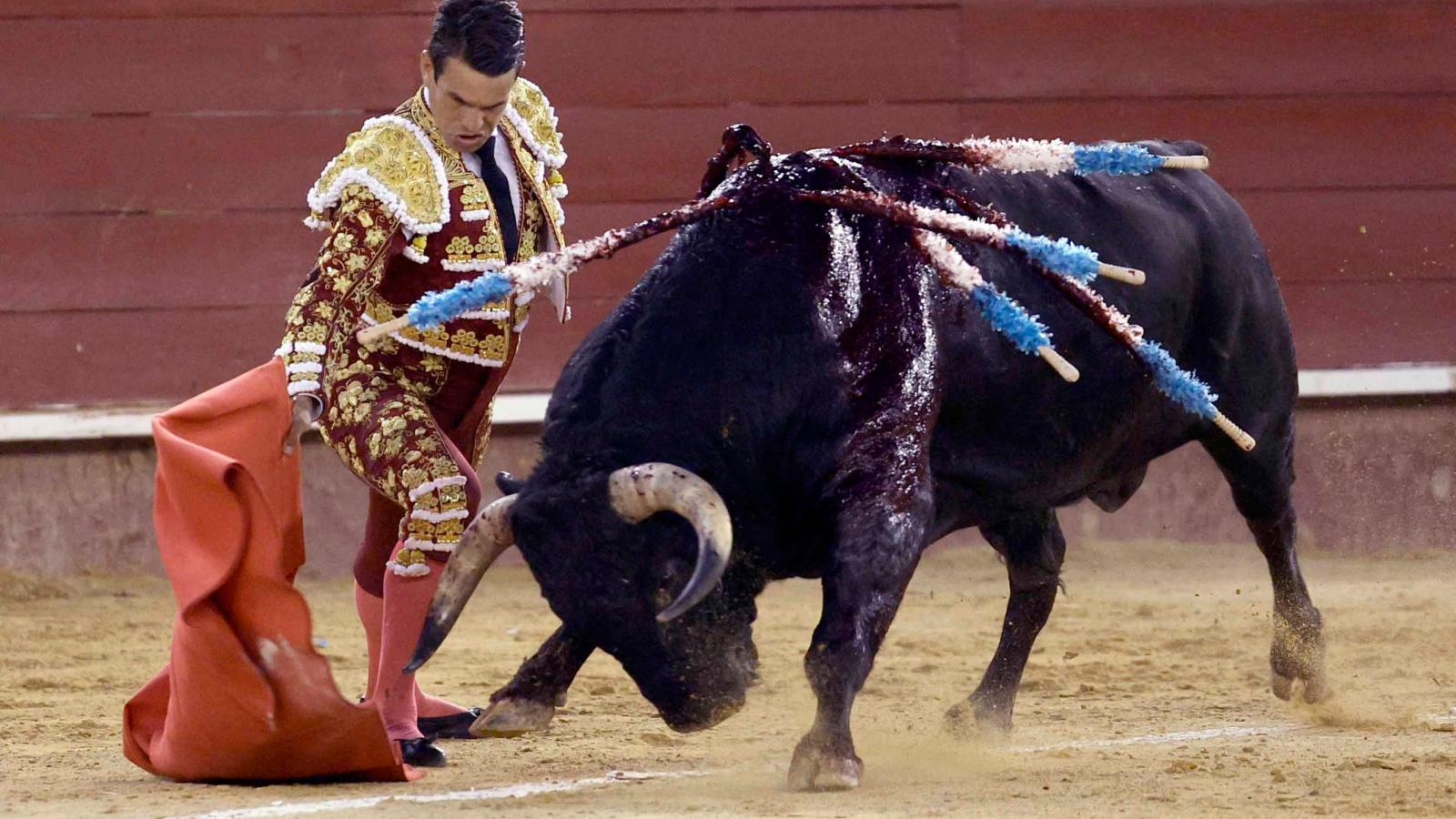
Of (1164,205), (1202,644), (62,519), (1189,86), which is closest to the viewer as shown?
(1164,205)

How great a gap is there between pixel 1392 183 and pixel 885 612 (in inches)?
157

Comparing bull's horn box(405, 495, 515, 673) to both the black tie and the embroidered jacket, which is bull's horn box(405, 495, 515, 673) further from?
the black tie

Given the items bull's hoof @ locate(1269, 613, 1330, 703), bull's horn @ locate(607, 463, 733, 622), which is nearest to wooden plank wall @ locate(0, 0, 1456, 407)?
bull's hoof @ locate(1269, 613, 1330, 703)

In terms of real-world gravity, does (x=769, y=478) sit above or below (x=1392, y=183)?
below

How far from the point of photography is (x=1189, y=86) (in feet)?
21.4

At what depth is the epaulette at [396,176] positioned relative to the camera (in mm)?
3461

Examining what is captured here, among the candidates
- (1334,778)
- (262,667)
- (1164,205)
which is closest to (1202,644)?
(1164,205)

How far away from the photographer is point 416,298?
Result: 3578mm

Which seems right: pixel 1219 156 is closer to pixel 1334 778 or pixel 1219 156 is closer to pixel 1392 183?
pixel 1392 183

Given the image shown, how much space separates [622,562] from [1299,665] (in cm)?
169

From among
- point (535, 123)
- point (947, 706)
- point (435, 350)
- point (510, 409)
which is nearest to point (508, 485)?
point (435, 350)

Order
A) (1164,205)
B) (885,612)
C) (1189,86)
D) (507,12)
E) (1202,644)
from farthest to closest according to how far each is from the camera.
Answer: (1189,86), (1202,644), (1164,205), (507,12), (885,612)

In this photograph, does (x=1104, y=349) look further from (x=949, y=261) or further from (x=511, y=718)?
(x=511, y=718)

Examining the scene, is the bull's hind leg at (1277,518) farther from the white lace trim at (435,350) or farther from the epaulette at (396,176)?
the epaulette at (396,176)
